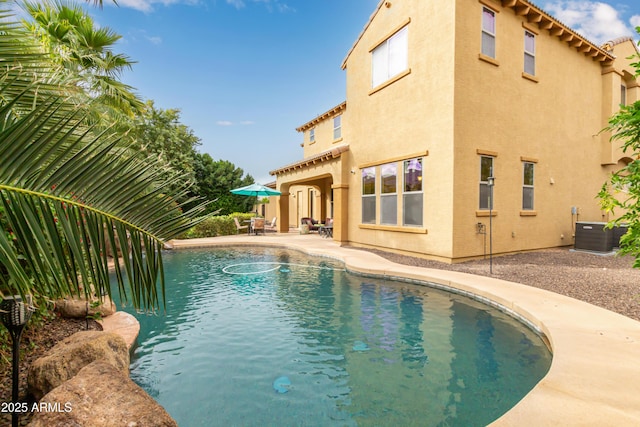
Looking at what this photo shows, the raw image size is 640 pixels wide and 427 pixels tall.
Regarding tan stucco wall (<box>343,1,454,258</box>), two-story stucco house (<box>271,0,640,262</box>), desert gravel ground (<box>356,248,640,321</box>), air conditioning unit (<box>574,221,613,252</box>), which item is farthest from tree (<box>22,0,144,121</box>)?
air conditioning unit (<box>574,221,613,252</box>)

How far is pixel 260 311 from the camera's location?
6633 mm

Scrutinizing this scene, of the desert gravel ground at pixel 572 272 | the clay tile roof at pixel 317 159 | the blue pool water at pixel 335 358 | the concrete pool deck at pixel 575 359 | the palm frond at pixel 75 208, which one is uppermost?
the clay tile roof at pixel 317 159

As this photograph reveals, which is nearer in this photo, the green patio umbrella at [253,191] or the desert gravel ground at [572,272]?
the desert gravel ground at [572,272]

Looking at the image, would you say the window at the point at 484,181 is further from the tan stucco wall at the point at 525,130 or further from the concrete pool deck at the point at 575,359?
the concrete pool deck at the point at 575,359

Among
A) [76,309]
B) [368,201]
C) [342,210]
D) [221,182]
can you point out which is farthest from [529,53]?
[221,182]

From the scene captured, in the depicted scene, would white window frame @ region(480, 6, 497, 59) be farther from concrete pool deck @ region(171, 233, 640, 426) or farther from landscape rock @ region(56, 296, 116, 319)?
landscape rock @ region(56, 296, 116, 319)

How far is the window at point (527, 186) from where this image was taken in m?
11.8

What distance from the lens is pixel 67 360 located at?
321cm

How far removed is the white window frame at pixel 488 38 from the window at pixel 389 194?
4.69 metres

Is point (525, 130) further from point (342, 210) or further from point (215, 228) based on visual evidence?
point (215, 228)

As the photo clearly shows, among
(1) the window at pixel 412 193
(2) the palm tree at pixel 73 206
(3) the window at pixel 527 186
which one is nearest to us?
(2) the palm tree at pixel 73 206

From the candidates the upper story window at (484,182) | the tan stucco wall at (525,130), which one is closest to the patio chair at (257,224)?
the tan stucco wall at (525,130)

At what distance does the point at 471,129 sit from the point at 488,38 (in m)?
3.37

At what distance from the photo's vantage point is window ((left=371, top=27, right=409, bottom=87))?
12016mm
